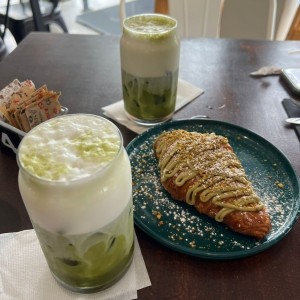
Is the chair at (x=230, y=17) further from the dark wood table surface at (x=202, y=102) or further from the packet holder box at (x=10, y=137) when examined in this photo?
the packet holder box at (x=10, y=137)

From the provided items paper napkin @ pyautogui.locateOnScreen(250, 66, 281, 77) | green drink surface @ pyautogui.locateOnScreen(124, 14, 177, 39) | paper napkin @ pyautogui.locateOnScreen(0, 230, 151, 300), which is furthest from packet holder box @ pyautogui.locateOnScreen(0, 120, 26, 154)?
paper napkin @ pyautogui.locateOnScreen(250, 66, 281, 77)

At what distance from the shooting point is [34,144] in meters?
0.47

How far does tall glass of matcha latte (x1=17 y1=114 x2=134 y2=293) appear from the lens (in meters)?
0.42

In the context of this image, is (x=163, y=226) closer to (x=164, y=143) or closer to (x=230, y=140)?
(x=164, y=143)

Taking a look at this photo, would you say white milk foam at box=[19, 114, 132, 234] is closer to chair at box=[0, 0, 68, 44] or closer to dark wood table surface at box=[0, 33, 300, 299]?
dark wood table surface at box=[0, 33, 300, 299]

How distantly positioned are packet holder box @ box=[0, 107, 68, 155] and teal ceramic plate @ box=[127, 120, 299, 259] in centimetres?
25

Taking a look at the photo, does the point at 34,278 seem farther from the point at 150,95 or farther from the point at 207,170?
the point at 150,95

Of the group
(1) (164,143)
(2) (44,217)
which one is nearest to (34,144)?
(2) (44,217)

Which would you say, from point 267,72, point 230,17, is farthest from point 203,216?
point 230,17

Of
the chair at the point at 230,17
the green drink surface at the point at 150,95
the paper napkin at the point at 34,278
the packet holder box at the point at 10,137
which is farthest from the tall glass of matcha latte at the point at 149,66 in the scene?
the chair at the point at 230,17

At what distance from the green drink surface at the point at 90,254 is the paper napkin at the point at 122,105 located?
0.42m

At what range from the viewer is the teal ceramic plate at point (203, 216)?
0.58 meters

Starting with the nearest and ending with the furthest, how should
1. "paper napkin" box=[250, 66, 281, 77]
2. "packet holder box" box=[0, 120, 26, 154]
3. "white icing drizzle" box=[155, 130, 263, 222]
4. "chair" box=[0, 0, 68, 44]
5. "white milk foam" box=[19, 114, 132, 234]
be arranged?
"white milk foam" box=[19, 114, 132, 234], "white icing drizzle" box=[155, 130, 263, 222], "packet holder box" box=[0, 120, 26, 154], "paper napkin" box=[250, 66, 281, 77], "chair" box=[0, 0, 68, 44]

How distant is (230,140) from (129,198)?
42 cm
